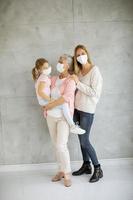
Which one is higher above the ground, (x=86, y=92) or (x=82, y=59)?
(x=82, y=59)

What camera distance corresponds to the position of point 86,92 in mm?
3387

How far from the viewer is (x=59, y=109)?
11.4 ft

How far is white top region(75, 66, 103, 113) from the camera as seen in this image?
11.1ft

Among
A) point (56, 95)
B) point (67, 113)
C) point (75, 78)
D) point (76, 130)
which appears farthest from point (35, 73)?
point (76, 130)

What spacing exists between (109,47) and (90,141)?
1.14 meters

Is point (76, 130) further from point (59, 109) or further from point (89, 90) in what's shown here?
point (89, 90)

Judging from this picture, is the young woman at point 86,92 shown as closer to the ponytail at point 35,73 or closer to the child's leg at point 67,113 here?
the child's leg at point 67,113

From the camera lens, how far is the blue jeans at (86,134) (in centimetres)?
352

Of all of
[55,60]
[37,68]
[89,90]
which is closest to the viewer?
[89,90]

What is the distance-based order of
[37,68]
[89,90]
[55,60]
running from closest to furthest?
[89,90]
[37,68]
[55,60]

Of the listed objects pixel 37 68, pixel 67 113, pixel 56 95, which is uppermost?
pixel 37 68

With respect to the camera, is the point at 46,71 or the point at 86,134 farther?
the point at 86,134

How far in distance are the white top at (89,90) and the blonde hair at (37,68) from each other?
1.44ft

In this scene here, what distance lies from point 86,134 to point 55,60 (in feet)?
3.02
